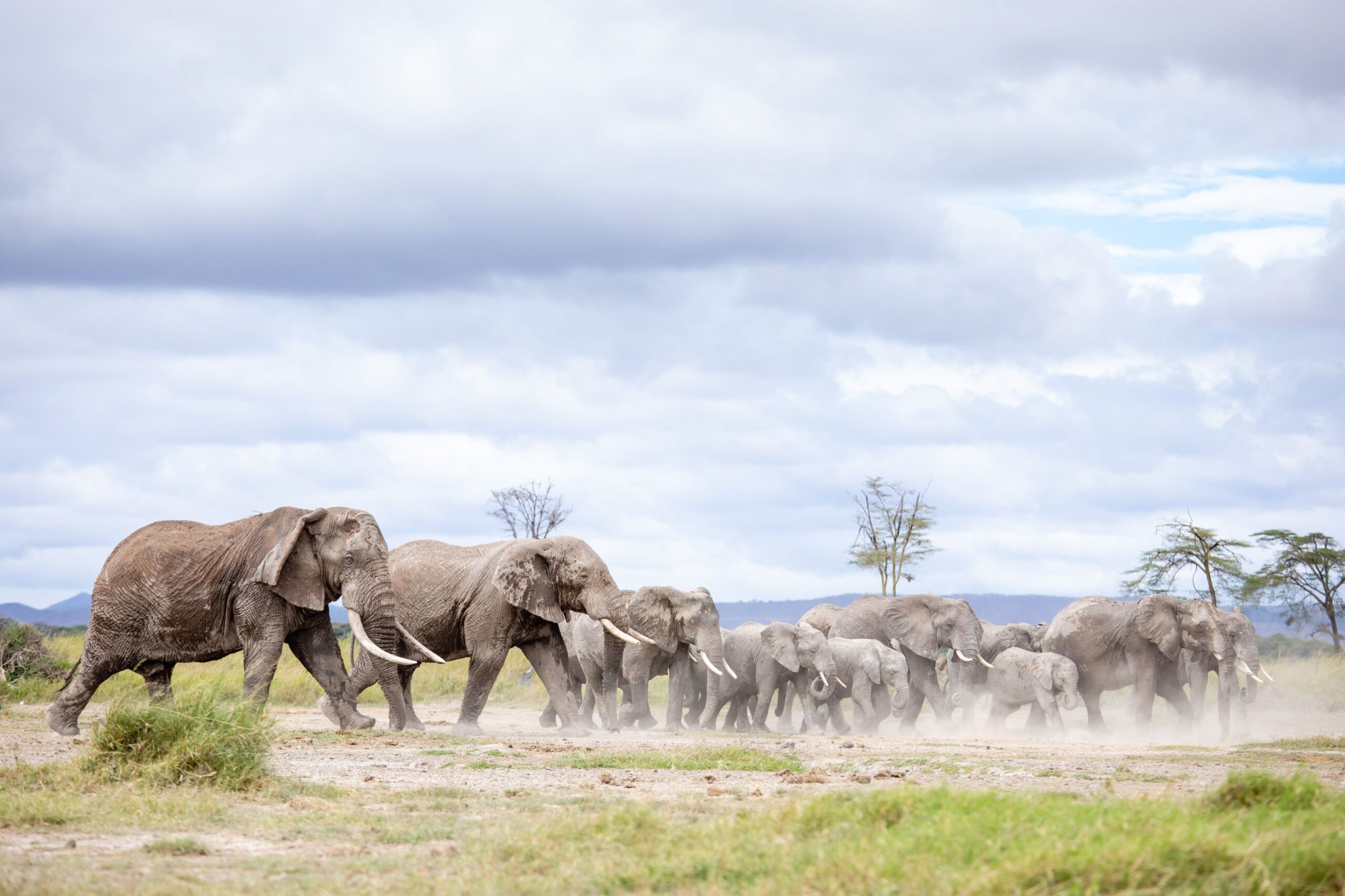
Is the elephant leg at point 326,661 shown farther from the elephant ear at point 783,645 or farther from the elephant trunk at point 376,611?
the elephant ear at point 783,645

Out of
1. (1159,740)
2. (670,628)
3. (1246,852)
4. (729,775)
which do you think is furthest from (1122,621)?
(1246,852)

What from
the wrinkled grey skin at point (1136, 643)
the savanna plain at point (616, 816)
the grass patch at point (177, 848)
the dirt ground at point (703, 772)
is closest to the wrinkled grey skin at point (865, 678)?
the dirt ground at point (703, 772)

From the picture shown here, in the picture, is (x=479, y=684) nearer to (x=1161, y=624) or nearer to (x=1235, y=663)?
(x=1161, y=624)

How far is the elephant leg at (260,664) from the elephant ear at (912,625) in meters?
14.9

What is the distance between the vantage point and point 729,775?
1256cm

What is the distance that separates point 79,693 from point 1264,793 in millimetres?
13679

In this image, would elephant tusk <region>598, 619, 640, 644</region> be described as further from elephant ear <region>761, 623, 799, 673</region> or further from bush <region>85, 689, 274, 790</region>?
bush <region>85, 689, 274, 790</region>

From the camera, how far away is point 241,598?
51.9 feet

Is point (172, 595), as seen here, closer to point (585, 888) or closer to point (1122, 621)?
point (585, 888)

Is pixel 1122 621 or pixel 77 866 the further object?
pixel 1122 621

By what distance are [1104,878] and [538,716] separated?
2113cm

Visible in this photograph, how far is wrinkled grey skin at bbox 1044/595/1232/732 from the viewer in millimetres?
25562

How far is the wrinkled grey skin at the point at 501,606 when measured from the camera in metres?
18.5

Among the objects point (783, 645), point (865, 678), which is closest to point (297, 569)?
point (783, 645)
